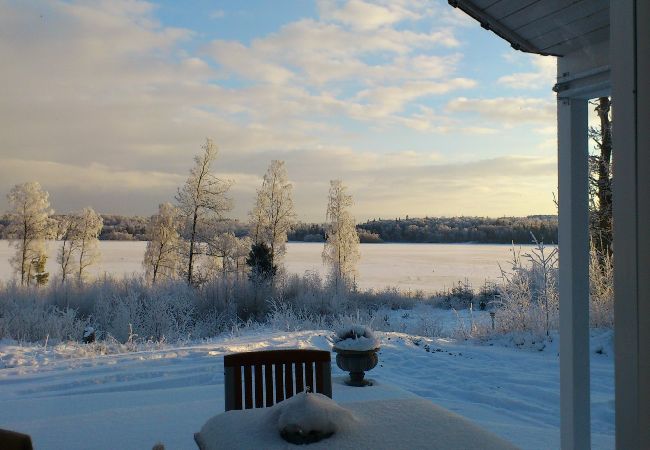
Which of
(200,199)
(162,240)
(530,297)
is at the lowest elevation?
(530,297)

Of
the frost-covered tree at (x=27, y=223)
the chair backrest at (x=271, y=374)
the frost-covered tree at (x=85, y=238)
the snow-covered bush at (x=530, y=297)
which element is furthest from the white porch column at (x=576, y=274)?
the frost-covered tree at (x=85, y=238)

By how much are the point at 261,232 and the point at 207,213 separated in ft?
7.86

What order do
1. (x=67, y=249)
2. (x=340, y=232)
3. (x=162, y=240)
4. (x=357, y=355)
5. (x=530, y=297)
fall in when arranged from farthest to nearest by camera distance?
(x=67, y=249)
(x=162, y=240)
(x=340, y=232)
(x=530, y=297)
(x=357, y=355)

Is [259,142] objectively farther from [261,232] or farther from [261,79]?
[261,232]

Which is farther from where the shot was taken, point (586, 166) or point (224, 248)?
point (224, 248)

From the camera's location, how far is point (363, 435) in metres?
1.62

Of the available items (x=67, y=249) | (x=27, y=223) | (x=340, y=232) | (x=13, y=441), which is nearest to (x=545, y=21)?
(x=13, y=441)

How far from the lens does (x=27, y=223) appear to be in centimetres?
2281

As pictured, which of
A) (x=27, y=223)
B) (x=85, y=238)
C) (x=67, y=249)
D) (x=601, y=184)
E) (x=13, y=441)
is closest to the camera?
(x=13, y=441)

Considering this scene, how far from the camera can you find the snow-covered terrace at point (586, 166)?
85 cm

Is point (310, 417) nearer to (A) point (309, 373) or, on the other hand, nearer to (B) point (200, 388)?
(A) point (309, 373)

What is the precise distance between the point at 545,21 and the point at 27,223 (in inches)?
997

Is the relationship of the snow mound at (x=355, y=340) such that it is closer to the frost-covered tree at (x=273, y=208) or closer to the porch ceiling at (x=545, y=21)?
the porch ceiling at (x=545, y=21)

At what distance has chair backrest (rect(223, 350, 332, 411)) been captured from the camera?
2.46 metres
